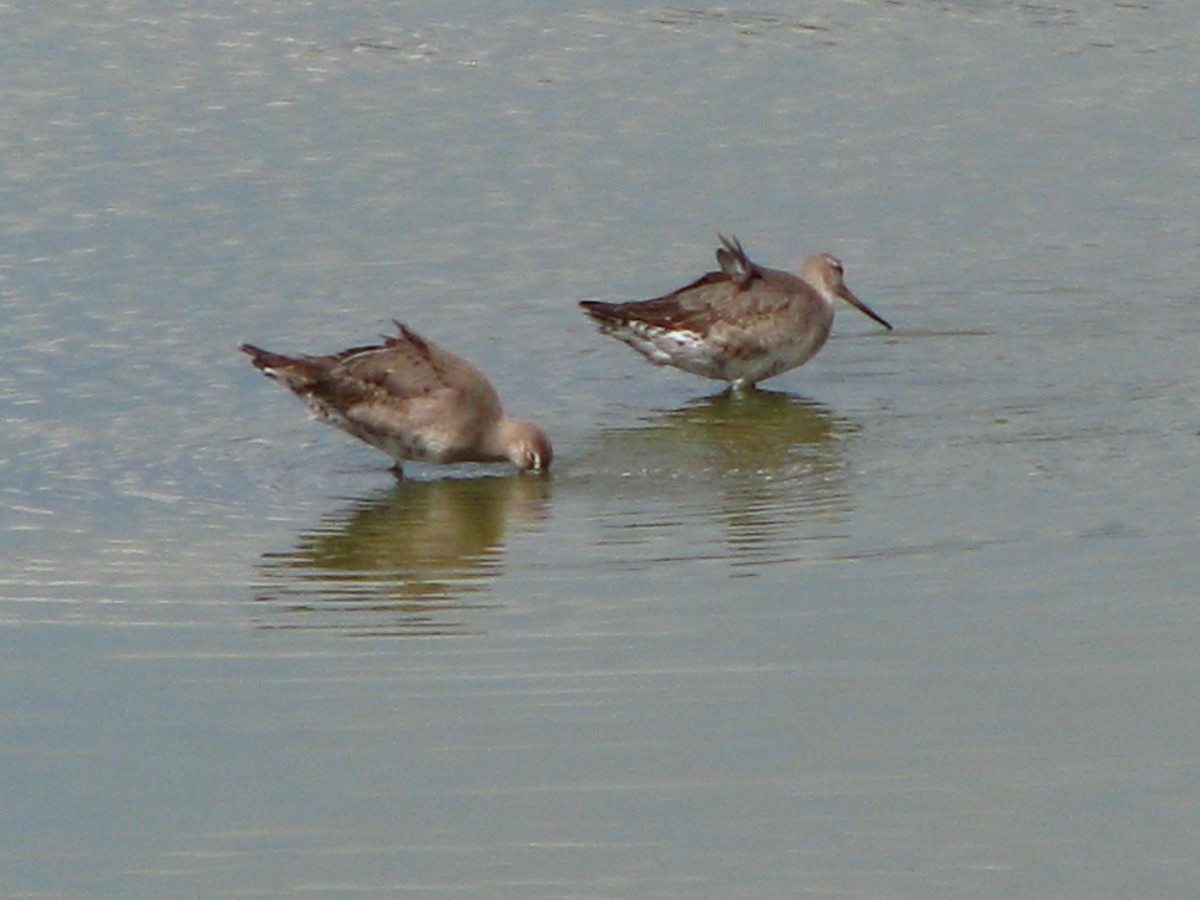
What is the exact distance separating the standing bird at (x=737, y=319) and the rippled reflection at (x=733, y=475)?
0.66 ft

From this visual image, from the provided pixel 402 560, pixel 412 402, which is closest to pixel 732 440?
pixel 412 402

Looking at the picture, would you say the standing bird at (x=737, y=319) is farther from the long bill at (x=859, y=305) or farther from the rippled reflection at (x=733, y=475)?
the rippled reflection at (x=733, y=475)

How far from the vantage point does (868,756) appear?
23.8 ft

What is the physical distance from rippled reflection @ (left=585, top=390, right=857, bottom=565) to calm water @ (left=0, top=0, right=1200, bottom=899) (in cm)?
4

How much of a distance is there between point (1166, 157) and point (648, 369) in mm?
3952

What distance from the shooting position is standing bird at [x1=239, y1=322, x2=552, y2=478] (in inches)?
438

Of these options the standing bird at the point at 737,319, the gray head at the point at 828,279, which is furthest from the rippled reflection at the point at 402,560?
the gray head at the point at 828,279

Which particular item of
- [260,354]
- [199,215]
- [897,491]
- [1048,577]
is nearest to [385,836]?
[1048,577]

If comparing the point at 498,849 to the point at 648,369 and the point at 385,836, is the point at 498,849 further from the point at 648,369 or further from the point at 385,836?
the point at 648,369

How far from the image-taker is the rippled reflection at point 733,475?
32.0 feet

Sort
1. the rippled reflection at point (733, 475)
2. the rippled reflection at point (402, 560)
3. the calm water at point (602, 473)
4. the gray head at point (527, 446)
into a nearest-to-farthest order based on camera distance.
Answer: the calm water at point (602, 473) < the rippled reflection at point (402, 560) < the rippled reflection at point (733, 475) < the gray head at point (527, 446)

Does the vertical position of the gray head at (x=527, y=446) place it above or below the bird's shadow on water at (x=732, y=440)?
above

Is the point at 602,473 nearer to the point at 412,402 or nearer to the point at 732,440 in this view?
the point at 412,402

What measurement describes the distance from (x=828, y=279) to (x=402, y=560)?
3967 millimetres
